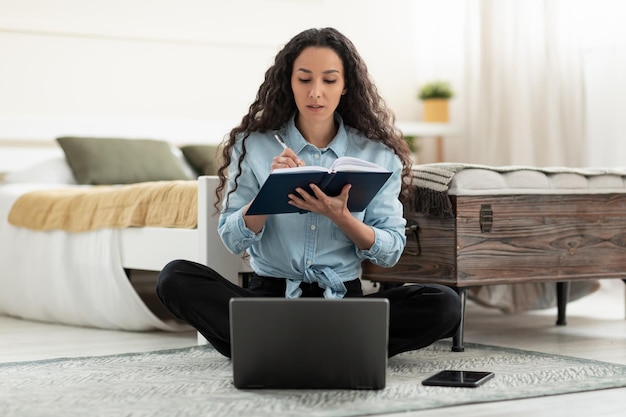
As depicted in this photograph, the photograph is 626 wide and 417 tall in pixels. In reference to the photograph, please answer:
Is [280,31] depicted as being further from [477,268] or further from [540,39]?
[477,268]

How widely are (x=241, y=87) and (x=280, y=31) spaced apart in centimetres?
38

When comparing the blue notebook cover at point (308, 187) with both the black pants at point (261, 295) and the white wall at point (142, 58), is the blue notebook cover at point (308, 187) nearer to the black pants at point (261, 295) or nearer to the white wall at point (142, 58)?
the black pants at point (261, 295)

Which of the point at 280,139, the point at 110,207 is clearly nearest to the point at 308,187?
the point at 280,139

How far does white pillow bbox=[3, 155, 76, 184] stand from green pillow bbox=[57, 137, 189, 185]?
46 millimetres

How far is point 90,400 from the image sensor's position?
2.01 m

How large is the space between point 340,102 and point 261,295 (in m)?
0.54

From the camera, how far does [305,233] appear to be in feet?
7.81

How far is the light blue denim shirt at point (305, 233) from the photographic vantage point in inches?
92.5

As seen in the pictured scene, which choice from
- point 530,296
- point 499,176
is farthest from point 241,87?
point 499,176

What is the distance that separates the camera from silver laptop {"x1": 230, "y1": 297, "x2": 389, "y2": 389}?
78.5 inches

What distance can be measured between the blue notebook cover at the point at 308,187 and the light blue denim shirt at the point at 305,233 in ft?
0.41

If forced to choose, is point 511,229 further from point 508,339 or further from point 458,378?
point 458,378

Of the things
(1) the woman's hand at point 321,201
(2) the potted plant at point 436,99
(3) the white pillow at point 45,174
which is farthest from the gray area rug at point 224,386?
(2) the potted plant at point 436,99

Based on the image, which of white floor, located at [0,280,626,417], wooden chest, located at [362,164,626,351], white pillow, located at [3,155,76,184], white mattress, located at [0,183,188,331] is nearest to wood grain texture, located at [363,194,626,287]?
wooden chest, located at [362,164,626,351]
